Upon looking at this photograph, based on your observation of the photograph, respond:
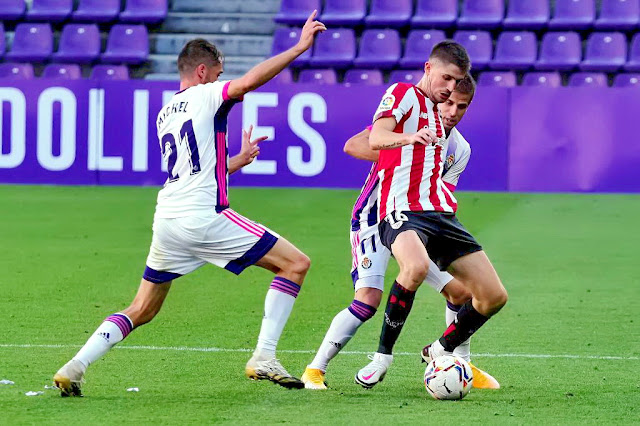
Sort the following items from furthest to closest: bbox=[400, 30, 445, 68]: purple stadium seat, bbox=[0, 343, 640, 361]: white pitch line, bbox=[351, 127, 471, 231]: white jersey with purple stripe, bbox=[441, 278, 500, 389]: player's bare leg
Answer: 1. bbox=[400, 30, 445, 68]: purple stadium seat
2. bbox=[0, 343, 640, 361]: white pitch line
3. bbox=[351, 127, 471, 231]: white jersey with purple stripe
4. bbox=[441, 278, 500, 389]: player's bare leg

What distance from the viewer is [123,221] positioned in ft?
44.0

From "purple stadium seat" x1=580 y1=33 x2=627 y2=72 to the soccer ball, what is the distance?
12876 millimetres

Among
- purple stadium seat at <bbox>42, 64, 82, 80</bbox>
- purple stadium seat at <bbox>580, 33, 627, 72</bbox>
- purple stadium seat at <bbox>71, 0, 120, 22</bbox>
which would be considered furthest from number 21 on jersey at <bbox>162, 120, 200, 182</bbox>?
purple stadium seat at <bbox>71, 0, 120, 22</bbox>

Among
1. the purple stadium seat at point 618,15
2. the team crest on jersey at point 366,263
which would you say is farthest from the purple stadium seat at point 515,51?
the team crest on jersey at point 366,263

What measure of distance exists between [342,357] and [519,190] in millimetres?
9806

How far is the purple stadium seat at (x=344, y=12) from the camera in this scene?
61.8 ft

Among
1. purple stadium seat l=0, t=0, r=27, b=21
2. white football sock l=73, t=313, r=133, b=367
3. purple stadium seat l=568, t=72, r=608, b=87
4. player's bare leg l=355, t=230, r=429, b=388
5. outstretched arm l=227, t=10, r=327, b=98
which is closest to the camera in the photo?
outstretched arm l=227, t=10, r=327, b=98

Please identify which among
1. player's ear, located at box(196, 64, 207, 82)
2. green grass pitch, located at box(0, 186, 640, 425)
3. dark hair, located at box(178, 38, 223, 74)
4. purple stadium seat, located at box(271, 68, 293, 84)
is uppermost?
dark hair, located at box(178, 38, 223, 74)

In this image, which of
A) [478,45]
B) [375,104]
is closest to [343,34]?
[478,45]

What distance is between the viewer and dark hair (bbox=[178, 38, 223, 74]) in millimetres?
5953

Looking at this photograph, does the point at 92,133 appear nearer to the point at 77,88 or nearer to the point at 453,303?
the point at 77,88

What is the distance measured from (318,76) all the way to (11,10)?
5.36m

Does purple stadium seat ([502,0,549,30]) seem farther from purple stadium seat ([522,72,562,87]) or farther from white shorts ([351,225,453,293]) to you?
white shorts ([351,225,453,293])

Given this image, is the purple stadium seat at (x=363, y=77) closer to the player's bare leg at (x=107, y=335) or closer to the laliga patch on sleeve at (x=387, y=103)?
the laliga patch on sleeve at (x=387, y=103)
